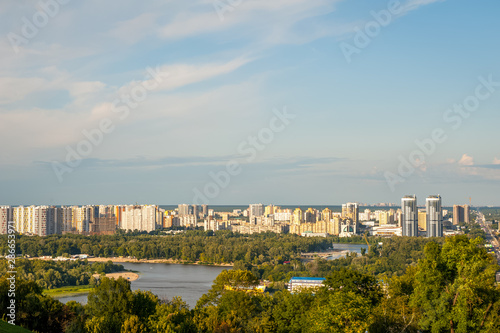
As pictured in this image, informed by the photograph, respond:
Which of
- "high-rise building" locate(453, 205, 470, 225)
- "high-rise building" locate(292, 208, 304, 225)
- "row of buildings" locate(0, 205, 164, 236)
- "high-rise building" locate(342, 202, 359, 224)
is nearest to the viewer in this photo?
"row of buildings" locate(0, 205, 164, 236)

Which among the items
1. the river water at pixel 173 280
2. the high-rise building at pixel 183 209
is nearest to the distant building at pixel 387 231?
the river water at pixel 173 280

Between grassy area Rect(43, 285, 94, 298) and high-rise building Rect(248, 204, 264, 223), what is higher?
high-rise building Rect(248, 204, 264, 223)

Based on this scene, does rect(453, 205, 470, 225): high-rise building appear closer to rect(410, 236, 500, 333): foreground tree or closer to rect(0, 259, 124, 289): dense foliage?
rect(0, 259, 124, 289): dense foliage

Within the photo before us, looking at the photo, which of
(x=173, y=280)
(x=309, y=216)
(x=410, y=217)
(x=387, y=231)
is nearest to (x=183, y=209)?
(x=309, y=216)

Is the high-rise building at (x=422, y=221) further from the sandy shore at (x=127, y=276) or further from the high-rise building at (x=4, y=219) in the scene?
the high-rise building at (x=4, y=219)

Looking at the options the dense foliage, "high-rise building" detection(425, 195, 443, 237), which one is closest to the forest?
the dense foliage
